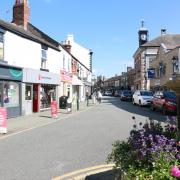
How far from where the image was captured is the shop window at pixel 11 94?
77.2 feet

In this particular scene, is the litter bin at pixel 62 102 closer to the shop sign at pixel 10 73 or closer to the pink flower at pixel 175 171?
the shop sign at pixel 10 73

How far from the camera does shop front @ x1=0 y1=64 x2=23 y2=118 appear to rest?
903 inches

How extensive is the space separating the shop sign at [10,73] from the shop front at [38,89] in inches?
38.5

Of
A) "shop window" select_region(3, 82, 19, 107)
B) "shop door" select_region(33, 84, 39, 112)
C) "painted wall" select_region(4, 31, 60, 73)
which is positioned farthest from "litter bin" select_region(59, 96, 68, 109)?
"shop window" select_region(3, 82, 19, 107)

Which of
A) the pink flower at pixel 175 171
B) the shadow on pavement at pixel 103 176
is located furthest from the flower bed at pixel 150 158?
the shadow on pavement at pixel 103 176

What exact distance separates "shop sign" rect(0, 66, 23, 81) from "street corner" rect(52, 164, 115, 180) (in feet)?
49.0

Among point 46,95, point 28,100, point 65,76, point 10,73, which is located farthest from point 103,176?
point 65,76

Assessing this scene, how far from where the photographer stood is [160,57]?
59875mm

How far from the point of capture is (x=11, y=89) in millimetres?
24562

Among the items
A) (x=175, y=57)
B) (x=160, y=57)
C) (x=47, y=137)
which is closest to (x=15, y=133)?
(x=47, y=137)

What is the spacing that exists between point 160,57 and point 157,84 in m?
4.05

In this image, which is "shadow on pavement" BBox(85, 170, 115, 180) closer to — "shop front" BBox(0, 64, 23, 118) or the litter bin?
"shop front" BBox(0, 64, 23, 118)

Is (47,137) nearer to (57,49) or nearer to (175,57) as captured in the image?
(57,49)

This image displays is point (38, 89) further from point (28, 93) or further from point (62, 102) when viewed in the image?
point (62, 102)
